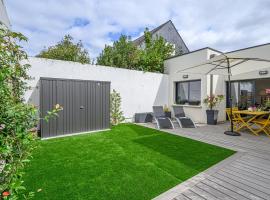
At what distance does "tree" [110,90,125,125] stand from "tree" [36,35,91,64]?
3.38 m

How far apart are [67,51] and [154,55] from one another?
6.08 m

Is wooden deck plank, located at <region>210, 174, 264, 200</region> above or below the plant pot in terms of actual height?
below

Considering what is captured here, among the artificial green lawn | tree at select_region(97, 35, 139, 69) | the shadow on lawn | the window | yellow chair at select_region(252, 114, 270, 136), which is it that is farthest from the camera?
tree at select_region(97, 35, 139, 69)

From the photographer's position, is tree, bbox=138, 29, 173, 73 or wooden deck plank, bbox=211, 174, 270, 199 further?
tree, bbox=138, 29, 173, 73

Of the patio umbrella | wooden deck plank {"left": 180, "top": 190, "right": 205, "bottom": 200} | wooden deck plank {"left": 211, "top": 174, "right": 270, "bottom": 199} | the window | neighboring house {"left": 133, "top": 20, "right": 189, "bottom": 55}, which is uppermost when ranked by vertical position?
neighboring house {"left": 133, "top": 20, "right": 189, "bottom": 55}

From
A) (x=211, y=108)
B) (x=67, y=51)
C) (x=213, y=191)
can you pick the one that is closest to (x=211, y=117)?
(x=211, y=108)

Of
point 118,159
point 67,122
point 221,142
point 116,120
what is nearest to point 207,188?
point 118,159

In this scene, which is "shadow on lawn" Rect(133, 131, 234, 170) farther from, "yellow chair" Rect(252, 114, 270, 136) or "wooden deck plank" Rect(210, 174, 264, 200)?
"yellow chair" Rect(252, 114, 270, 136)

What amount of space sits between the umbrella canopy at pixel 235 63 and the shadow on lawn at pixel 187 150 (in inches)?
131

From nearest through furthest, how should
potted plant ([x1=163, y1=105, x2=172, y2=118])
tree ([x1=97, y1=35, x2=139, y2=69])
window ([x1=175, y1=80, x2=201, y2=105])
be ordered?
window ([x1=175, y1=80, x2=201, y2=105]) < potted plant ([x1=163, y1=105, x2=172, y2=118]) < tree ([x1=97, y1=35, x2=139, y2=69])

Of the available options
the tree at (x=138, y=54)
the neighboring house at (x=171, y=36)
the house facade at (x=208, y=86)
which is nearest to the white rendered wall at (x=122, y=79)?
the house facade at (x=208, y=86)

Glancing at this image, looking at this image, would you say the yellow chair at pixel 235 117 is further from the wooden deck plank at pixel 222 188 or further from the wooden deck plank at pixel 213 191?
the wooden deck plank at pixel 213 191

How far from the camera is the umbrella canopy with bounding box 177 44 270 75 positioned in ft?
22.5

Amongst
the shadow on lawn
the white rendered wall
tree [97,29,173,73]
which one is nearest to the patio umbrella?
the shadow on lawn
